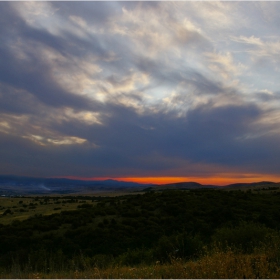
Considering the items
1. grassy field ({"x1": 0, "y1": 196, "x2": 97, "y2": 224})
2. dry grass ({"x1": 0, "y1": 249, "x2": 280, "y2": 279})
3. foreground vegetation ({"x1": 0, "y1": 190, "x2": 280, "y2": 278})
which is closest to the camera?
dry grass ({"x1": 0, "y1": 249, "x2": 280, "y2": 279})

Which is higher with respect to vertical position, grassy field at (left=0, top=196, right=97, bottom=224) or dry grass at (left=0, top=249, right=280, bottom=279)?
dry grass at (left=0, top=249, right=280, bottom=279)

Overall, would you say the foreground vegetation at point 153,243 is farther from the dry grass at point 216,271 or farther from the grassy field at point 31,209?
the grassy field at point 31,209

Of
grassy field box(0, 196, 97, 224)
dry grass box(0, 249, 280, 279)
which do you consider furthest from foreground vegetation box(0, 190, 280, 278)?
grassy field box(0, 196, 97, 224)

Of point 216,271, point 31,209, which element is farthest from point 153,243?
point 31,209

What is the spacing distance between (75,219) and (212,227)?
42.9ft

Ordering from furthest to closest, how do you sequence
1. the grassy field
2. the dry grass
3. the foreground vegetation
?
the grassy field
the foreground vegetation
the dry grass

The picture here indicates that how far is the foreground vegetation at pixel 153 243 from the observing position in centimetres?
896

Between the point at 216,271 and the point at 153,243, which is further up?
the point at 216,271

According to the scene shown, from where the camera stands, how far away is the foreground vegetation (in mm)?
8960

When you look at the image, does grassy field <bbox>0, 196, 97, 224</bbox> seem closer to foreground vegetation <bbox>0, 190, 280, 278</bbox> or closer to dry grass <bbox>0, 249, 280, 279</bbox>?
foreground vegetation <bbox>0, 190, 280, 278</bbox>

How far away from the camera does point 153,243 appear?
1922 centimetres

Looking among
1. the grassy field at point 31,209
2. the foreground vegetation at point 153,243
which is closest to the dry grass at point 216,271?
the foreground vegetation at point 153,243

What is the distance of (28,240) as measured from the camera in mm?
21969

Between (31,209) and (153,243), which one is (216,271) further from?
(31,209)
